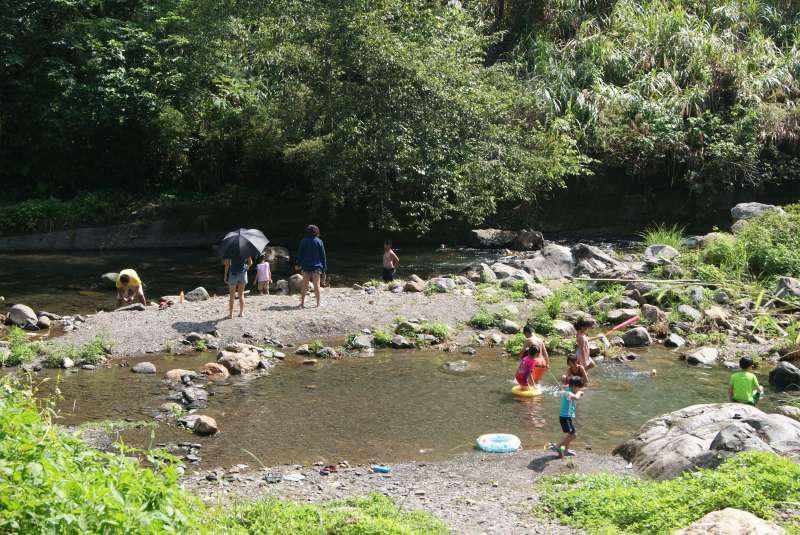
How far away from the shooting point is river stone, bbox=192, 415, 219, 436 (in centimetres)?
1067

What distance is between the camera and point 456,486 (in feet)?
29.4

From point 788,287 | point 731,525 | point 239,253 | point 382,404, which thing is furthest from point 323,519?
point 788,287

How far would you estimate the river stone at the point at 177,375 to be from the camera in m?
12.9

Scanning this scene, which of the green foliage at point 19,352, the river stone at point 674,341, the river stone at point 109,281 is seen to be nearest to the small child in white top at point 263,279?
the river stone at point 109,281

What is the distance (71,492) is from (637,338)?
496 inches

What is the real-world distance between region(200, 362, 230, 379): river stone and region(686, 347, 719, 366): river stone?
8036mm

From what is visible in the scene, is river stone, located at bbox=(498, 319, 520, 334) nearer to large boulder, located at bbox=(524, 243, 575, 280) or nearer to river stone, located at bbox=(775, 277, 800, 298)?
large boulder, located at bbox=(524, 243, 575, 280)

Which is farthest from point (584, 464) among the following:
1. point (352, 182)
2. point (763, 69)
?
point (763, 69)

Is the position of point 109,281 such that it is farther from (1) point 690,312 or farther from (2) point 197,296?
(1) point 690,312

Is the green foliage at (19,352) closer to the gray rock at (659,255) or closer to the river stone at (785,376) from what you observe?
the river stone at (785,376)

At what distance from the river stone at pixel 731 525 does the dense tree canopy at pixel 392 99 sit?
16.8 m

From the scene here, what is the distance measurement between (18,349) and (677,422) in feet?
33.5

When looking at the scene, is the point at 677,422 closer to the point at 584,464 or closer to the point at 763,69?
the point at 584,464

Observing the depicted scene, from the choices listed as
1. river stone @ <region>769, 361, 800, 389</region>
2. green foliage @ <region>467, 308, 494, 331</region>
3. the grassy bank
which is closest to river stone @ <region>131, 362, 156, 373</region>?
green foliage @ <region>467, 308, 494, 331</region>
